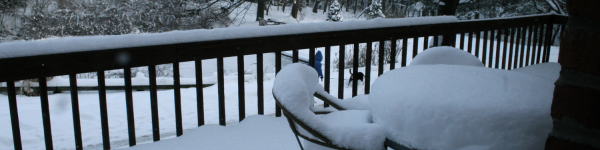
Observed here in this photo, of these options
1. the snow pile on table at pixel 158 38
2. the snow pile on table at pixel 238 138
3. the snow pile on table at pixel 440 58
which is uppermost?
the snow pile on table at pixel 158 38

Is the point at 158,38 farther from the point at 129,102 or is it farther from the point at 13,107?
the point at 13,107

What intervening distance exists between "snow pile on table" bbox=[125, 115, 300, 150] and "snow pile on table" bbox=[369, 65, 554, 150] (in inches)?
41.4

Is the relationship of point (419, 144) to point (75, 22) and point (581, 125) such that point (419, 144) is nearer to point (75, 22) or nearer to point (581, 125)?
point (581, 125)

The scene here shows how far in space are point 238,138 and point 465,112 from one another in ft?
4.62

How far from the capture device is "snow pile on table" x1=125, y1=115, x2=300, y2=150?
75.2 inches

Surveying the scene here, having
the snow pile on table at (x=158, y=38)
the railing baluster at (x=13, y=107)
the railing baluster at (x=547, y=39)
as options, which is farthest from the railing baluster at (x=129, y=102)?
the railing baluster at (x=547, y=39)

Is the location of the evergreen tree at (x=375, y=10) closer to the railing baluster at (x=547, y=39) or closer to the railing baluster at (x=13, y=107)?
the railing baluster at (x=547, y=39)

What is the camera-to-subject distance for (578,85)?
69 centimetres

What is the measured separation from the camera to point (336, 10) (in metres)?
19.5

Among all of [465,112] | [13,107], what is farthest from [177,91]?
[465,112]

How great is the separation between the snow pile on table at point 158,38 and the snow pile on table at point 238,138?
50 centimetres

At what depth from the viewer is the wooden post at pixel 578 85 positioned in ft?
2.21

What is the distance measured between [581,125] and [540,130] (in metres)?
0.09

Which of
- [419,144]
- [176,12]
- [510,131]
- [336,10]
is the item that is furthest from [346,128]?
[336,10]
